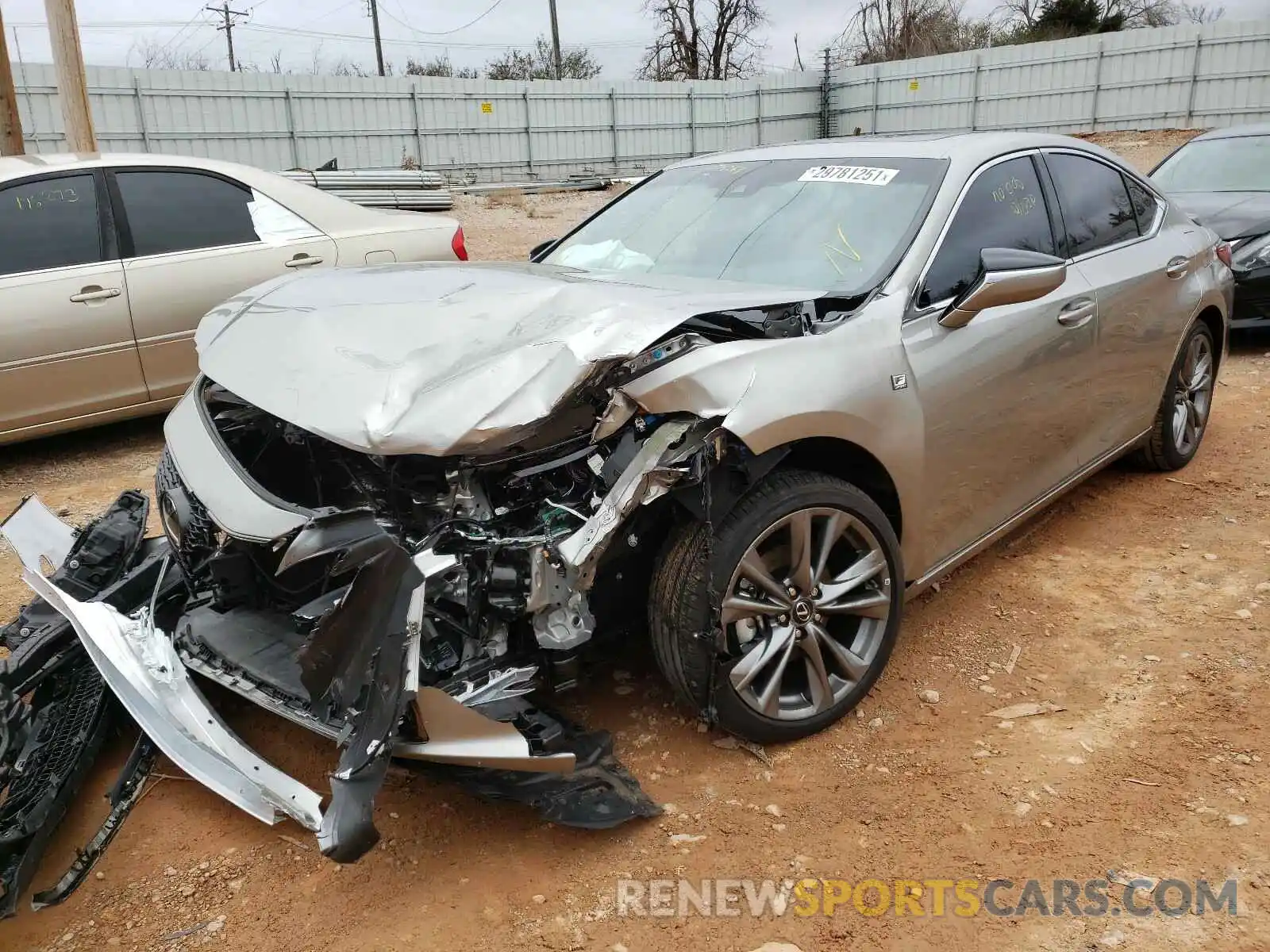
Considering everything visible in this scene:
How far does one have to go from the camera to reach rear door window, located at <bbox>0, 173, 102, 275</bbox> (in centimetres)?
497

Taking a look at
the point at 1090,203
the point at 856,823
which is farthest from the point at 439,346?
the point at 1090,203

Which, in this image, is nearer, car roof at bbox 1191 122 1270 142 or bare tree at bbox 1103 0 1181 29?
car roof at bbox 1191 122 1270 142

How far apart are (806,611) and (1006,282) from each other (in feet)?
3.84

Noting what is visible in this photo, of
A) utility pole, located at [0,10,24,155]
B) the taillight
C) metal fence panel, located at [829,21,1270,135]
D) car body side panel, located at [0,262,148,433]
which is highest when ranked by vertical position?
metal fence panel, located at [829,21,1270,135]

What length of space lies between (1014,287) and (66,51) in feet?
23.7

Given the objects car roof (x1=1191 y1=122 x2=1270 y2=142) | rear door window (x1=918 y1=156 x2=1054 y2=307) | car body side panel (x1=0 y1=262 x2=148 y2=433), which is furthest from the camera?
car roof (x1=1191 y1=122 x2=1270 y2=142)

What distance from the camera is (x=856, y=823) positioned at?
2.46 meters

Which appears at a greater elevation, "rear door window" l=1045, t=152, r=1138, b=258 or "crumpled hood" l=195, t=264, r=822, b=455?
"rear door window" l=1045, t=152, r=1138, b=258

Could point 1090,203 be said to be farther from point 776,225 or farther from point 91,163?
point 91,163

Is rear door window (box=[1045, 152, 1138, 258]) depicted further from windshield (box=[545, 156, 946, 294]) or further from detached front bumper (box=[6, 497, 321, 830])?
detached front bumper (box=[6, 497, 321, 830])

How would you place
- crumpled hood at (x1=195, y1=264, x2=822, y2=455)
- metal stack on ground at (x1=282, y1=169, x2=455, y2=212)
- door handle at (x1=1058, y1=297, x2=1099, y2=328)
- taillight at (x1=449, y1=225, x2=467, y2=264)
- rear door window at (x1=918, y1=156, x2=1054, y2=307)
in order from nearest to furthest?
crumpled hood at (x1=195, y1=264, x2=822, y2=455) → rear door window at (x1=918, y1=156, x2=1054, y2=307) → door handle at (x1=1058, y1=297, x2=1099, y2=328) → taillight at (x1=449, y1=225, x2=467, y2=264) → metal stack on ground at (x1=282, y1=169, x2=455, y2=212)

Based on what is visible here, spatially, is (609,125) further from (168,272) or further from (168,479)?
(168,479)

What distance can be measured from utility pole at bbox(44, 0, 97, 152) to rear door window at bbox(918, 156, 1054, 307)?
258 inches

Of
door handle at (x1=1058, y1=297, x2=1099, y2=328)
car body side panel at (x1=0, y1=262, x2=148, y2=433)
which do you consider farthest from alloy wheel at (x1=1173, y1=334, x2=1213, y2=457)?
car body side panel at (x1=0, y1=262, x2=148, y2=433)
